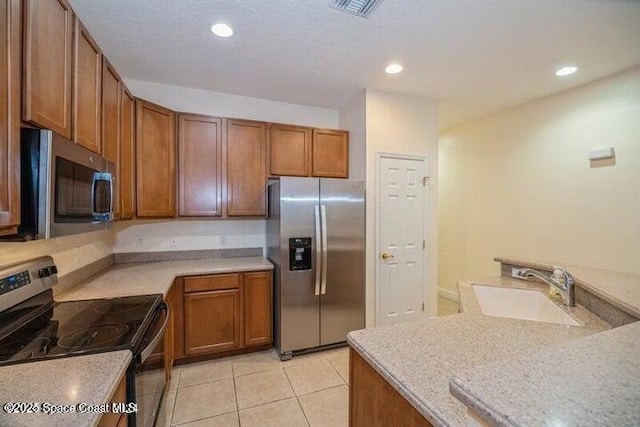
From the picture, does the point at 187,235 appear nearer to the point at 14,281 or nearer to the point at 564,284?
the point at 14,281

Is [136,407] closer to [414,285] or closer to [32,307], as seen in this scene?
[32,307]

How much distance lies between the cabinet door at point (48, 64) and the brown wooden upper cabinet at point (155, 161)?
123cm

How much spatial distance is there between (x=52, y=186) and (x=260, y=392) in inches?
79.1

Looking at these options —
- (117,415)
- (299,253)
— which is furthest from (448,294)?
(117,415)

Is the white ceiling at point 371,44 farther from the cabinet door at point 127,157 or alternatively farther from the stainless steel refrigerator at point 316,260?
the stainless steel refrigerator at point 316,260

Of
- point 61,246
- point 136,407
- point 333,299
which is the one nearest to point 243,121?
point 61,246

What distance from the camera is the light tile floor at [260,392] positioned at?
77.7 inches

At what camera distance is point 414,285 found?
3.31 m

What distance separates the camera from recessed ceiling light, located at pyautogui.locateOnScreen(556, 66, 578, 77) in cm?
261

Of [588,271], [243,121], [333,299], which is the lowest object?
[333,299]

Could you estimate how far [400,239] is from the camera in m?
3.23

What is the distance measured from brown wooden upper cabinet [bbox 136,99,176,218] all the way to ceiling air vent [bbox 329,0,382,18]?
73.8 inches

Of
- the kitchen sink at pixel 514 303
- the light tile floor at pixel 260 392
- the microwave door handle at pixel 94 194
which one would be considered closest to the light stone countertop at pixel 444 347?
the kitchen sink at pixel 514 303

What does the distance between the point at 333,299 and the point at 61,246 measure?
226 cm
